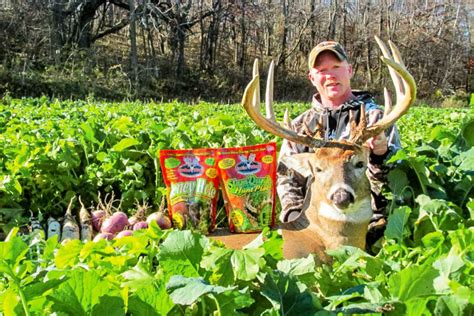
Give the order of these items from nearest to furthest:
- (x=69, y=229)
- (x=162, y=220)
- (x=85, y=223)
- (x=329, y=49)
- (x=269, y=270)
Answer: (x=269, y=270), (x=329, y=49), (x=69, y=229), (x=162, y=220), (x=85, y=223)

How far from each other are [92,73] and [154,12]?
595cm

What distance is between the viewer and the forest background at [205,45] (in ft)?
97.7

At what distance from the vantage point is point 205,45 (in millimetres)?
38750

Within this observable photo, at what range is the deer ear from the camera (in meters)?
3.46

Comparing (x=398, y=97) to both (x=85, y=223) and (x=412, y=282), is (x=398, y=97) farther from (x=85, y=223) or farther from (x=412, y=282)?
(x=85, y=223)

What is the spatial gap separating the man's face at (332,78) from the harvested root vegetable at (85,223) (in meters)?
2.55

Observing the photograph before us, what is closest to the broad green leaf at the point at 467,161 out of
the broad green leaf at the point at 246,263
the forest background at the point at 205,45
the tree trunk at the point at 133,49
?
the broad green leaf at the point at 246,263

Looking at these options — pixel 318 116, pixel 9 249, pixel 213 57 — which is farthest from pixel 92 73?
pixel 9 249

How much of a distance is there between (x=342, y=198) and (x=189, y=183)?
286 cm

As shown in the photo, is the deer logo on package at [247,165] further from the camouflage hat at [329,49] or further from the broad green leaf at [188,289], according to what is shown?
the broad green leaf at [188,289]

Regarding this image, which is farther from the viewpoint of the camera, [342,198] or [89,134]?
[89,134]

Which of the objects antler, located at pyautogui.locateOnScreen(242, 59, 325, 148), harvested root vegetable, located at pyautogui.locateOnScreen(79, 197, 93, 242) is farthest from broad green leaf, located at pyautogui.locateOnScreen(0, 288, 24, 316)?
harvested root vegetable, located at pyautogui.locateOnScreen(79, 197, 93, 242)

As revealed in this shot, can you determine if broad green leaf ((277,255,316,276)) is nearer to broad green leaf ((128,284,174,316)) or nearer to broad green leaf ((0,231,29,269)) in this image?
broad green leaf ((128,284,174,316))

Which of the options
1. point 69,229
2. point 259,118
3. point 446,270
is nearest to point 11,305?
point 446,270
